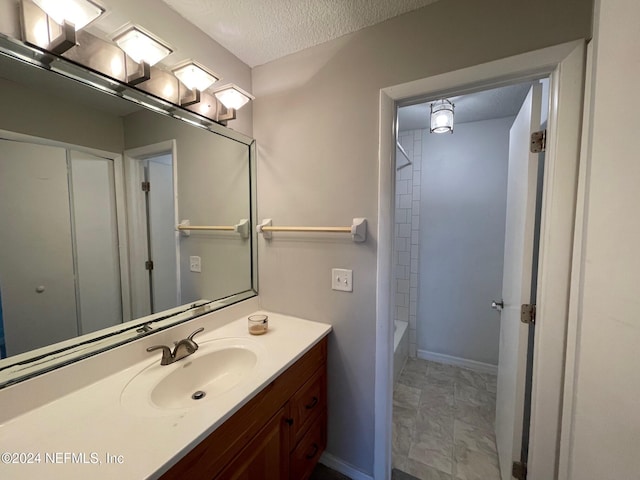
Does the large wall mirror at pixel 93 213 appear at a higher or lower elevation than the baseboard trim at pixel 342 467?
higher

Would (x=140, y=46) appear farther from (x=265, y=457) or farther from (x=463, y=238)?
(x=463, y=238)

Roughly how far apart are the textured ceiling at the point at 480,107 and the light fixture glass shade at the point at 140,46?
1.63 metres

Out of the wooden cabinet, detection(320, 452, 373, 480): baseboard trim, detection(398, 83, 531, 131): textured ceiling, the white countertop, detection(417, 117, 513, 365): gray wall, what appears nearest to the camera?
the white countertop

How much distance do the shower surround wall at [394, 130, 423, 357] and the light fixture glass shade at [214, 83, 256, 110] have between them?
175 cm

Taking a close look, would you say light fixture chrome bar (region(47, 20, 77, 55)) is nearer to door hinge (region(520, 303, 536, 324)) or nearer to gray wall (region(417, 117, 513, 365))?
door hinge (region(520, 303, 536, 324))

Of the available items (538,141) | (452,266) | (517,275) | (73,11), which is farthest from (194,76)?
(452,266)

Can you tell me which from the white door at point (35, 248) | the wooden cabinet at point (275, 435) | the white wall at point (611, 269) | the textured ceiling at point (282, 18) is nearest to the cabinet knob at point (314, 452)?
the wooden cabinet at point (275, 435)

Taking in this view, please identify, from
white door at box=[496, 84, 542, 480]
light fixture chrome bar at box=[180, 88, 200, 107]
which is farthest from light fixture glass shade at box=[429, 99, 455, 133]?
light fixture chrome bar at box=[180, 88, 200, 107]

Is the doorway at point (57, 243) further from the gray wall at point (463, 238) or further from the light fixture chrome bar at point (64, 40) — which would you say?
the gray wall at point (463, 238)

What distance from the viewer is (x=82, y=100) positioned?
945 millimetres

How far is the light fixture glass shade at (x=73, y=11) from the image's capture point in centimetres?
78

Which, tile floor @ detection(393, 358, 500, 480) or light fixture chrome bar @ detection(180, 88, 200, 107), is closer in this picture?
light fixture chrome bar @ detection(180, 88, 200, 107)

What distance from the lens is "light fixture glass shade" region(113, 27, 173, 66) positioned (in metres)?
0.92

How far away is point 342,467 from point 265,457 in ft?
2.50
